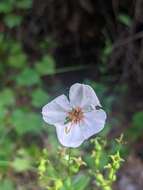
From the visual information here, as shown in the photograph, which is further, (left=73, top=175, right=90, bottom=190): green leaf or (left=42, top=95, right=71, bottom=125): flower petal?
(left=73, top=175, right=90, bottom=190): green leaf

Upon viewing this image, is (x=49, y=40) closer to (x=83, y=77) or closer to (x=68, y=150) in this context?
(x=83, y=77)

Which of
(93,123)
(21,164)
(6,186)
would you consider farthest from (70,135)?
(21,164)

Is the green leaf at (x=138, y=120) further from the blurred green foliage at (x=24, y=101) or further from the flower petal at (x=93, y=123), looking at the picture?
the flower petal at (x=93, y=123)

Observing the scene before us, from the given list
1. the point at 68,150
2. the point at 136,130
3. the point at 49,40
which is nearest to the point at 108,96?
the point at 136,130

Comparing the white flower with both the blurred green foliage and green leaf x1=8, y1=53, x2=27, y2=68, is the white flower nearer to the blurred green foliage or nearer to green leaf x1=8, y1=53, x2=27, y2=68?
the blurred green foliage

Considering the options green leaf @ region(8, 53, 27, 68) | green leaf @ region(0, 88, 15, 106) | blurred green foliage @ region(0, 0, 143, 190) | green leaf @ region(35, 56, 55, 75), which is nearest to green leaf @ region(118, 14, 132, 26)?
blurred green foliage @ region(0, 0, 143, 190)

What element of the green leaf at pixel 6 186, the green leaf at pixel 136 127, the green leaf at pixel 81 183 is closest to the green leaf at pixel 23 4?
the green leaf at pixel 136 127

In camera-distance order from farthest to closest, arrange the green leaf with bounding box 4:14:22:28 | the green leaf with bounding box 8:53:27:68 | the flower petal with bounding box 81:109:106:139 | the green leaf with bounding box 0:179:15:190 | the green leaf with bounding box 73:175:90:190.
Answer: the green leaf with bounding box 8:53:27:68 → the green leaf with bounding box 4:14:22:28 → the green leaf with bounding box 0:179:15:190 → the green leaf with bounding box 73:175:90:190 → the flower petal with bounding box 81:109:106:139
